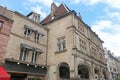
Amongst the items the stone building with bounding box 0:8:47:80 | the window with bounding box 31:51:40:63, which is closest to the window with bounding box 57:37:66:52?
the stone building with bounding box 0:8:47:80

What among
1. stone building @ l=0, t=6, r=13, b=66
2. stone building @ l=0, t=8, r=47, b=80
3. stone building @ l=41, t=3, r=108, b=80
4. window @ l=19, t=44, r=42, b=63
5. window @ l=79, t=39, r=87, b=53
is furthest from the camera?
window @ l=79, t=39, r=87, b=53

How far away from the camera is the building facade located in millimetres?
14078

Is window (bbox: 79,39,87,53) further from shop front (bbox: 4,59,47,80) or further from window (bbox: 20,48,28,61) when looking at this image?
window (bbox: 20,48,28,61)

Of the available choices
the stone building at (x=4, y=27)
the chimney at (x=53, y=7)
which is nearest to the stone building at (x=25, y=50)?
the stone building at (x=4, y=27)

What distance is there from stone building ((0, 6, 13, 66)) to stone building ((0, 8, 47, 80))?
0.94 feet

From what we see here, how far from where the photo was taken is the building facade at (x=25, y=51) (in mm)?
14078

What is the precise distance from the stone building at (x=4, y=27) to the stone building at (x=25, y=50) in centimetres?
29

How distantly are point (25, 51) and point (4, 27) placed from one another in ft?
12.6

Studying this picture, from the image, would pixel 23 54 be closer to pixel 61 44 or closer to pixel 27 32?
pixel 27 32

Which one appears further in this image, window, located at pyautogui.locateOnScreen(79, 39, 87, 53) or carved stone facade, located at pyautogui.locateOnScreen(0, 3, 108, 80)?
window, located at pyautogui.locateOnScreen(79, 39, 87, 53)

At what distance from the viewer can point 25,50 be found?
1596 centimetres

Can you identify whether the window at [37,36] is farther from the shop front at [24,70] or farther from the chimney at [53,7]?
the chimney at [53,7]

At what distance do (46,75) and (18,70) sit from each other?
4399mm

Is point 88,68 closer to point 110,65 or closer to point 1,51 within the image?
point 1,51
